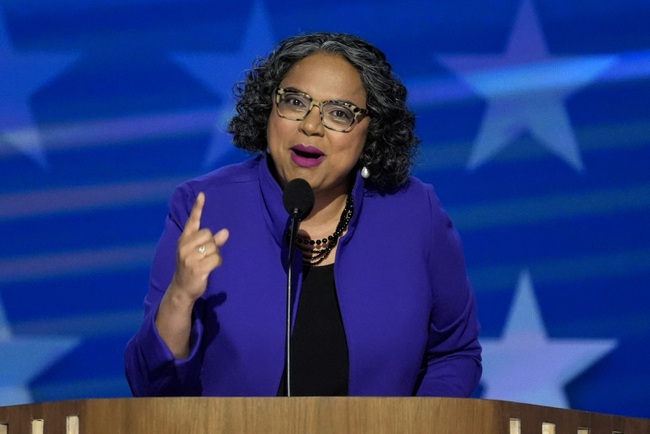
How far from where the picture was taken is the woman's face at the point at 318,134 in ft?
8.14

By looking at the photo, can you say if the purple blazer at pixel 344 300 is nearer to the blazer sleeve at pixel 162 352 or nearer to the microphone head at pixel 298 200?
the blazer sleeve at pixel 162 352

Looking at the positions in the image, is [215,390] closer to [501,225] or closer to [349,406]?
[349,406]

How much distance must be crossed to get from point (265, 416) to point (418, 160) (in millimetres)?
1615

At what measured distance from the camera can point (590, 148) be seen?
10.8 feet

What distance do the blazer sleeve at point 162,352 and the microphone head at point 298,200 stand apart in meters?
0.29

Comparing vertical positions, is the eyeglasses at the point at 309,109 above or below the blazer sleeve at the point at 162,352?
above

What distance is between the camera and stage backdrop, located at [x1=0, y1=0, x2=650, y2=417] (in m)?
3.29

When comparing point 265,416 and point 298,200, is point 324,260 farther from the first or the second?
point 265,416

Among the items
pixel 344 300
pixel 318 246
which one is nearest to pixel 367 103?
pixel 318 246

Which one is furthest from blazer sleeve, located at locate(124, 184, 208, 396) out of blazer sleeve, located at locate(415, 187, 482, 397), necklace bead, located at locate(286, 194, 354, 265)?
blazer sleeve, located at locate(415, 187, 482, 397)

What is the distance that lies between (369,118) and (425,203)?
226 millimetres

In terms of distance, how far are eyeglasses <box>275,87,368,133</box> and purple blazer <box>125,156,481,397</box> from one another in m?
0.15

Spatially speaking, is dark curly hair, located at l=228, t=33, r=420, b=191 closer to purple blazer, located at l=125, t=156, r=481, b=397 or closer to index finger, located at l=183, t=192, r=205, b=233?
purple blazer, located at l=125, t=156, r=481, b=397

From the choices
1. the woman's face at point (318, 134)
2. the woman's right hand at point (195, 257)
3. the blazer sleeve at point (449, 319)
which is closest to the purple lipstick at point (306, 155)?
the woman's face at point (318, 134)
